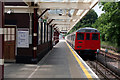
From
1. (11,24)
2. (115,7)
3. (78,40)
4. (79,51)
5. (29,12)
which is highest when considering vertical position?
A: (115,7)

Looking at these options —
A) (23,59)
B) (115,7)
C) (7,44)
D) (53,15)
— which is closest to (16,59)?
(23,59)

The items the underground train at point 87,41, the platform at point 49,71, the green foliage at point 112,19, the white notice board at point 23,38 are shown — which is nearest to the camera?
the platform at point 49,71

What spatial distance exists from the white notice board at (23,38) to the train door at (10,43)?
11.9 inches

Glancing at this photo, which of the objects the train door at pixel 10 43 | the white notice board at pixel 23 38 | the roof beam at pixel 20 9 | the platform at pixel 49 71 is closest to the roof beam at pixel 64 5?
the roof beam at pixel 20 9

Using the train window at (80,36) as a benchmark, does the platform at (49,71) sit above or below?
below

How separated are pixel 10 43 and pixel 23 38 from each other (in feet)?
2.59

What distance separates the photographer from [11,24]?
876 cm

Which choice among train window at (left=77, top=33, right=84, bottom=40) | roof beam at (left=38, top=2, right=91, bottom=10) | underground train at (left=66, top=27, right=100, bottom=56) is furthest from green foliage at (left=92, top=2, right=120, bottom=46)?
roof beam at (left=38, top=2, right=91, bottom=10)

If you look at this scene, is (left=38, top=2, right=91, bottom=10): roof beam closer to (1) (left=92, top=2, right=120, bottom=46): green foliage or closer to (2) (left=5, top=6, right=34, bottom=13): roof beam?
(2) (left=5, top=6, right=34, bottom=13): roof beam

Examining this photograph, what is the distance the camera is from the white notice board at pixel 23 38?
879 centimetres

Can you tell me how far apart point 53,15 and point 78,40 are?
3.14m

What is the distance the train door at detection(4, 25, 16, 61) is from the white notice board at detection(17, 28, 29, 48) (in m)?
0.30

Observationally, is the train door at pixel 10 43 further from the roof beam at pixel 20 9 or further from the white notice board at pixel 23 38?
the roof beam at pixel 20 9

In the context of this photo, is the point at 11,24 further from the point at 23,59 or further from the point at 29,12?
the point at 23,59
